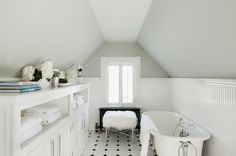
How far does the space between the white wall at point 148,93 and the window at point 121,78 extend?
19 cm

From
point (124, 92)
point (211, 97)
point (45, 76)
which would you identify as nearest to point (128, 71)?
point (124, 92)

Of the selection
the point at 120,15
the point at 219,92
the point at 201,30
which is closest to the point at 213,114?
the point at 219,92

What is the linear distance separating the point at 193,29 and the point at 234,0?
815mm

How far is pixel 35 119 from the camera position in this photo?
1998mm

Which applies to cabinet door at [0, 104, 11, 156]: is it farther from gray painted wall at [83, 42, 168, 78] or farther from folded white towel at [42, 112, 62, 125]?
gray painted wall at [83, 42, 168, 78]

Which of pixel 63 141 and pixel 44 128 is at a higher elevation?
pixel 44 128

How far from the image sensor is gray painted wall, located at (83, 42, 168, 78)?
5.27 meters

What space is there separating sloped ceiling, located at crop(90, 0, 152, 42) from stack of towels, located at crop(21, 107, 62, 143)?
161 cm

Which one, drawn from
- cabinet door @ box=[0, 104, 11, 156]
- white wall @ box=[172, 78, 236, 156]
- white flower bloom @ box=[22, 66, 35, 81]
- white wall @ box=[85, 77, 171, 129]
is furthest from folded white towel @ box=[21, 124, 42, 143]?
white wall @ box=[85, 77, 171, 129]

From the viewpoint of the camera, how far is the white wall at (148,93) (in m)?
5.27

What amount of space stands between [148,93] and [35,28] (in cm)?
385

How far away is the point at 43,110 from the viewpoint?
244 centimetres

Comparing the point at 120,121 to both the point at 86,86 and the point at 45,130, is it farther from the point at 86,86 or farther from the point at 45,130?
the point at 45,130

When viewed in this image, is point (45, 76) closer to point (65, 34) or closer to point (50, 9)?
point (65, 34)
